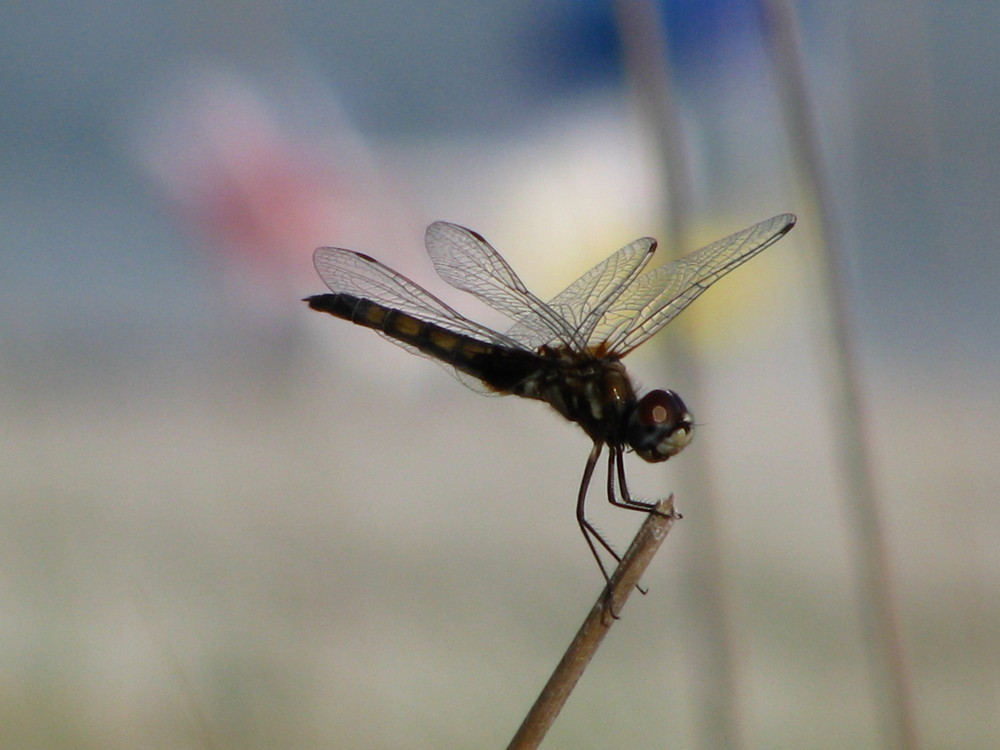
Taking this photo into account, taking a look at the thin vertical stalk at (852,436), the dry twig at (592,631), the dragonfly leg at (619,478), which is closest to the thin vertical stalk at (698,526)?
the thin vertical stalk at (852,436)

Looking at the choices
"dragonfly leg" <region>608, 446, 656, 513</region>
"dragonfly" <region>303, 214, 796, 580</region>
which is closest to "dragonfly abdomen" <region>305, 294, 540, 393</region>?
"dragonfly" <region>303, 214, 796, 580</region>

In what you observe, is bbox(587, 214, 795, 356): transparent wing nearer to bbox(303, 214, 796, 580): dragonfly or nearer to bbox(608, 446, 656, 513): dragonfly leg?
bbox(303, 214, 796, 580): dragonfly

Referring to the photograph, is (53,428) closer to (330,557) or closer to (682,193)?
(330,557)

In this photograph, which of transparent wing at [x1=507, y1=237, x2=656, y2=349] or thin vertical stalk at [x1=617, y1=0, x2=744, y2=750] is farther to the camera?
thin vertical stalk at [x1=617, y1=0, x2=744, y2=750]

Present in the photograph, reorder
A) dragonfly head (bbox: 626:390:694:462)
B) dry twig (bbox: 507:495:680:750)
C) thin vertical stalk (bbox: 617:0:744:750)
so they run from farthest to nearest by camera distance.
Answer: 1. thin vertical stalk (bbox: 617:0:744:750)
2. dragonfly head (bbox: 626:390:694:462)
3. dry twig (bbox: 507:495:680:750)

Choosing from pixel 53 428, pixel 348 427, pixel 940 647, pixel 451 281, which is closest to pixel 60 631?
pixel 53 428

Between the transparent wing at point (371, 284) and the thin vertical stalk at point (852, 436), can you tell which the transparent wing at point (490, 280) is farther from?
the thin vertical stalk at point (852, 436)

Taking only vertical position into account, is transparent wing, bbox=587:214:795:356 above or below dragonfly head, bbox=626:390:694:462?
above
